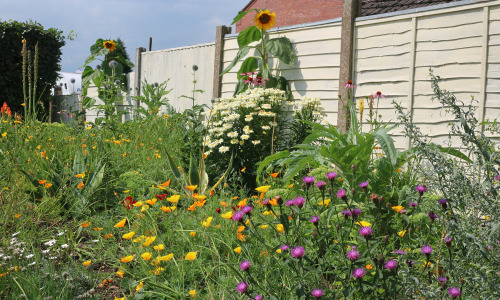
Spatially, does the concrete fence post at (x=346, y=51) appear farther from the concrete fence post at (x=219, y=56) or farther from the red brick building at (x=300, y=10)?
the red brick building at (x=300, y=10)

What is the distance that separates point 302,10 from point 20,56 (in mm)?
11280

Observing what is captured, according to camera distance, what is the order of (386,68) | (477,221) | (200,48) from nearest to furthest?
(477,221)
(386,68)
(200,48)

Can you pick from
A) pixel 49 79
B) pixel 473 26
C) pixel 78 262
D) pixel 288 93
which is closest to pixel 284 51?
pixel 288 93

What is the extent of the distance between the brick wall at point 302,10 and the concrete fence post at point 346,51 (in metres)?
12.2

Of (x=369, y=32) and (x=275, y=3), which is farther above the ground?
(x=275, y=3)

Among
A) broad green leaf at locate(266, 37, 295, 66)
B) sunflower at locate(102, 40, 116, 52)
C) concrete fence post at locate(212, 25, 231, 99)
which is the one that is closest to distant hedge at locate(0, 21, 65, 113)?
sunflower at locate(102, 40, 116, 52)

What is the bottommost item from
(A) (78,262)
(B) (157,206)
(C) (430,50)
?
(A) (78,262)

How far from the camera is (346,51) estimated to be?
5062mm

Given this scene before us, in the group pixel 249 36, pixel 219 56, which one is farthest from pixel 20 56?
pixel 249 36

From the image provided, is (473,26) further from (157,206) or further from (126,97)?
(126,97)

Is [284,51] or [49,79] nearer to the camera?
[284,51]

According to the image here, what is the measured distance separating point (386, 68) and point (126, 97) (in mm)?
6024

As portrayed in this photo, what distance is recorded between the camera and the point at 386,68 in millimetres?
4781

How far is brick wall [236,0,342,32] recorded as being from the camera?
56.3ft
